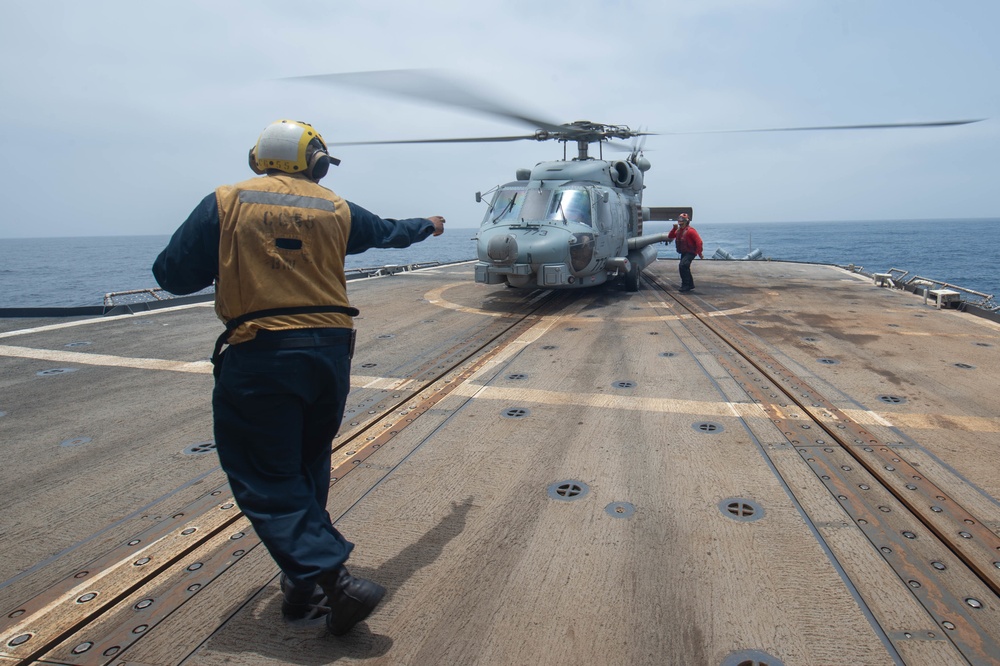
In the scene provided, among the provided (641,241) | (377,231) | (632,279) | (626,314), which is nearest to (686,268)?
(632,279)

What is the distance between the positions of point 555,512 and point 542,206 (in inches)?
318

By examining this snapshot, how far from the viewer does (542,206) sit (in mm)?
10562

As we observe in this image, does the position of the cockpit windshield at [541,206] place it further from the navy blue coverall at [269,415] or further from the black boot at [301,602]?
the black boot at [301,602]

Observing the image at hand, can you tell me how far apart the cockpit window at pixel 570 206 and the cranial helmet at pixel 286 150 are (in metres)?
8.20

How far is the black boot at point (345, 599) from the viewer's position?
221cm

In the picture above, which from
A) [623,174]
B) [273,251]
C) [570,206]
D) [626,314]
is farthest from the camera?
[623,174]

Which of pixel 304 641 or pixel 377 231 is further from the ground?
pixel 377 231

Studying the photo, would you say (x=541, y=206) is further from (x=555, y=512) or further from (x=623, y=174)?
(x=555, y=512)

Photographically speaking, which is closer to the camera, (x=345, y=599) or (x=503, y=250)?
(x=345, y=599)

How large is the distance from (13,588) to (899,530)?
4300 millimetres

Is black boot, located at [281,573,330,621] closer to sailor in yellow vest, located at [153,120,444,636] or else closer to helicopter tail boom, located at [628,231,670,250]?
sailor in yellow vest, located at [153,120,444,636]

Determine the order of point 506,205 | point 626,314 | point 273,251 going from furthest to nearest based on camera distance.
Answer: point 506,205, point 626,314, point 273,251

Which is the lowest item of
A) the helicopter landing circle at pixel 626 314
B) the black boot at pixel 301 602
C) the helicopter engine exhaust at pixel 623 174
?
the black boot at pixel 301 602

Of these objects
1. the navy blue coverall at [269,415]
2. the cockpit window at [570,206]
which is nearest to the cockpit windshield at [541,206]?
the cockpit window at [570,206]
